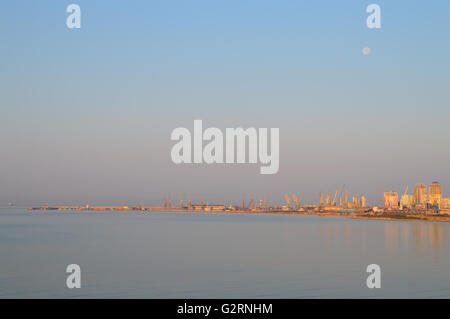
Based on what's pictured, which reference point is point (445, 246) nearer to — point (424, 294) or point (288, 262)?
point (288, 262)

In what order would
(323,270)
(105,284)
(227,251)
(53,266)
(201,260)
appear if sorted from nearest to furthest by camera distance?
(105,284) → (323,270) → (53,266) → (201,260) → (227,251)

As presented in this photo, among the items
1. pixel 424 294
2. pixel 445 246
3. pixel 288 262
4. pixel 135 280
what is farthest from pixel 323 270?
pixel 445 246

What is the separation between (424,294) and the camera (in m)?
15.9

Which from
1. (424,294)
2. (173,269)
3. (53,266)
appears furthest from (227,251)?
(424,294)

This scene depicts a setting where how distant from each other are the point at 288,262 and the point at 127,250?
399 inches
